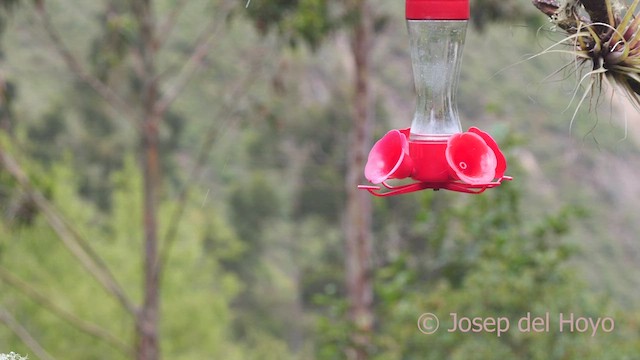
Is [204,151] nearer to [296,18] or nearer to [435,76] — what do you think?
[296,18]

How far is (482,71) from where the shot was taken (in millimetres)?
29641

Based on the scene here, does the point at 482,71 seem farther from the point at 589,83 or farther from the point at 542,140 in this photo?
the point at 589,83

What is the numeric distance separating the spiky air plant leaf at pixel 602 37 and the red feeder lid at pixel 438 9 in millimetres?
217

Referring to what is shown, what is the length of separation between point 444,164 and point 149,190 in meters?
9.25

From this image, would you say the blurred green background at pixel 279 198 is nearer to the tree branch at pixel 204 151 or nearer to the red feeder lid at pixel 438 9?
the tree branch at pixel 204 151

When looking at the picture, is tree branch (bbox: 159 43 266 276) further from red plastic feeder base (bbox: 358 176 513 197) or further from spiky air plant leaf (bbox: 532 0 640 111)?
spiky air plant leaf (bbox: 532 0 640 111)

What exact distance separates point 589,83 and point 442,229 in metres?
6.96

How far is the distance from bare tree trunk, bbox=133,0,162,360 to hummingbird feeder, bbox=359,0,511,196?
29.2ft

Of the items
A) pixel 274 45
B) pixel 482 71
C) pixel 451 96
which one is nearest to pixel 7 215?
pixel 274 45

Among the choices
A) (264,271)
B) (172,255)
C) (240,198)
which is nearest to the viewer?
(172,255)

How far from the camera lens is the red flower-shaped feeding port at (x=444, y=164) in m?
2.70

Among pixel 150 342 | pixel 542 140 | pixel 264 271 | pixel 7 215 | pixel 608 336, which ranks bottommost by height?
pixel 264 271

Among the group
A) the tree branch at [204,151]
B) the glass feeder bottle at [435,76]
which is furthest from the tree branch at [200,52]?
the glass feeder bottle at [435,76]

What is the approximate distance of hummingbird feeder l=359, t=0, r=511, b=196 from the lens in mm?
2689
